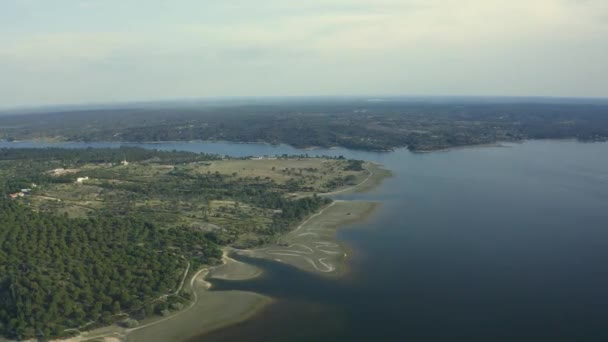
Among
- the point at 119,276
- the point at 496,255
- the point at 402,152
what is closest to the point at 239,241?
the point at 119,276

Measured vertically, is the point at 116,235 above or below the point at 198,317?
above

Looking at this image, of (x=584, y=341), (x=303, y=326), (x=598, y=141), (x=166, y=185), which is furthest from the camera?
(x=598, y=141)

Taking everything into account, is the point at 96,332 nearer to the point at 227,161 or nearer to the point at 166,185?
the point at 166,185

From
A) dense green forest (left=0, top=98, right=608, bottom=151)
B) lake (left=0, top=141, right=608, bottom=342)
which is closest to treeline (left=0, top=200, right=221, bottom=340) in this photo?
lake (left=0, top=141, right=608, bottom=342)

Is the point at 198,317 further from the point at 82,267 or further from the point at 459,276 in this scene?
the point at 459,276

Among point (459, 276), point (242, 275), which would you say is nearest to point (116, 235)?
point (242, 275)

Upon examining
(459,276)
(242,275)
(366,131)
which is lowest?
(459,276)
